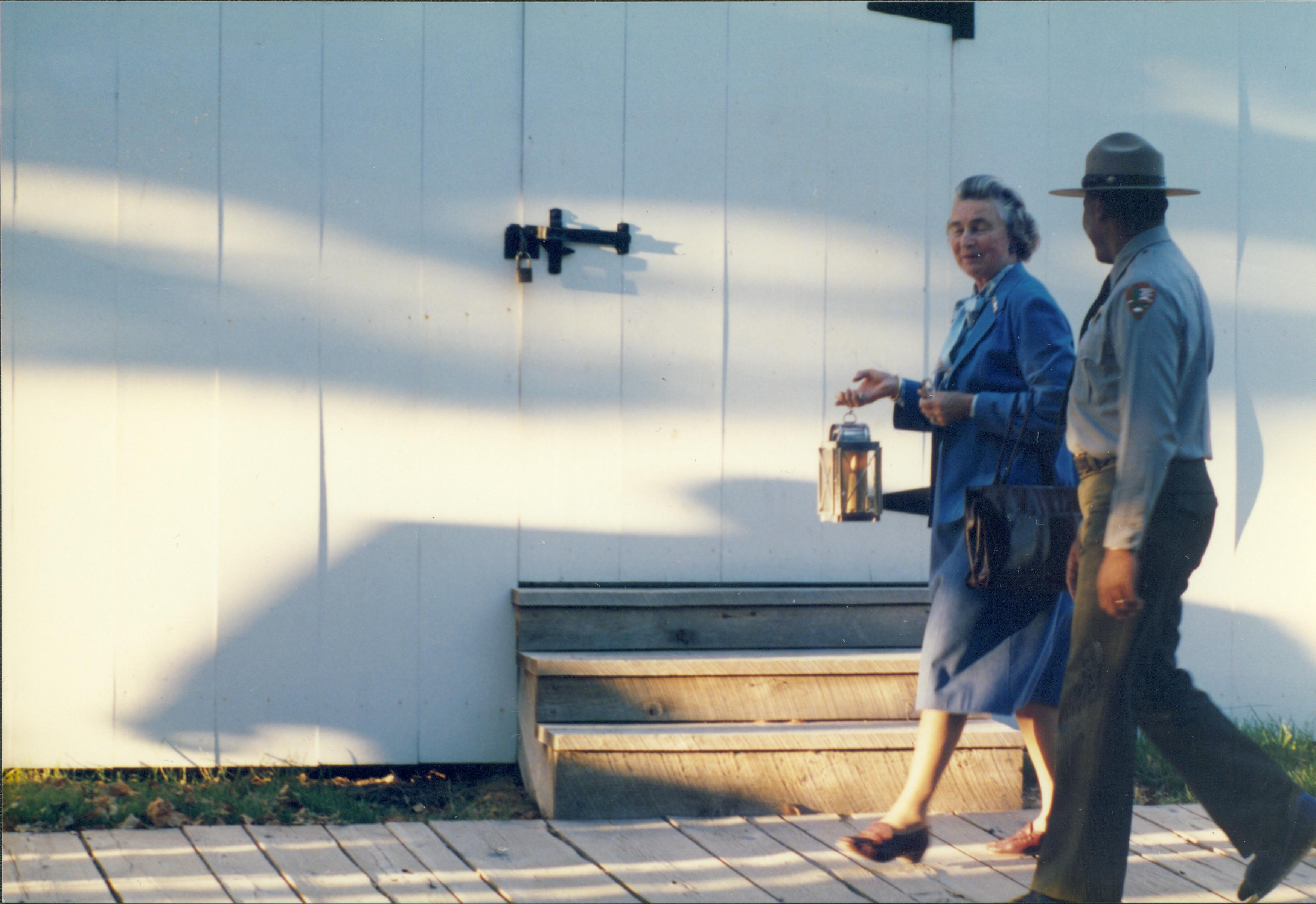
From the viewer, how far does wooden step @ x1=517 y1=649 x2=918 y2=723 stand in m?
3.27

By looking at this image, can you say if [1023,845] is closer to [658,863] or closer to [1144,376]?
[658,863]

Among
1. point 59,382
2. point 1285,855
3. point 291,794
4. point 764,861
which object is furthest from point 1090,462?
point 59,382

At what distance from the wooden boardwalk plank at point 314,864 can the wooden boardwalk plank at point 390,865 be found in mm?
23

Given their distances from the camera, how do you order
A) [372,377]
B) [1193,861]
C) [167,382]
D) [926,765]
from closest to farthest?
[926,765] → [1193,861] → [167,382] → [372,377]

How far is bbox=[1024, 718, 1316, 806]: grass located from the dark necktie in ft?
4.32

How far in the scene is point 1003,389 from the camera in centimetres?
278

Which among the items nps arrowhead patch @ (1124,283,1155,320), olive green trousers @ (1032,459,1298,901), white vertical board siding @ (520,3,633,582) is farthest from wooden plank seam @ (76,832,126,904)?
nps arrowhead patch @ (1124,283,1155,320)

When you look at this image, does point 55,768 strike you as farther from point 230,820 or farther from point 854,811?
point 854,811

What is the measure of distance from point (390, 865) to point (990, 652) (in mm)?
1448

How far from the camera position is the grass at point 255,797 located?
3.00m

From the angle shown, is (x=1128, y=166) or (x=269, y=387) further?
(x=269, y=387)

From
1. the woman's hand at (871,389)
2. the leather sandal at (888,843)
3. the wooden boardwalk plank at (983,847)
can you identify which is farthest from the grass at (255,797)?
the woman's hand at (871,389)

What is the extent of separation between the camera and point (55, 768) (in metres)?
3.30

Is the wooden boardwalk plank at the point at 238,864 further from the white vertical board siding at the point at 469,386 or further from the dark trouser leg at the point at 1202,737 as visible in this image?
the dark trouser leg at the point at 1202,737
